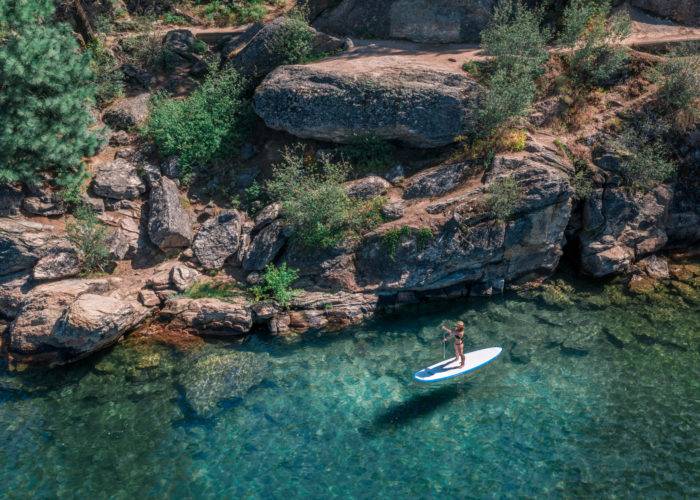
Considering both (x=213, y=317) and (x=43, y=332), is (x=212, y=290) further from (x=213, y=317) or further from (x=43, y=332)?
(x=43, y=332)

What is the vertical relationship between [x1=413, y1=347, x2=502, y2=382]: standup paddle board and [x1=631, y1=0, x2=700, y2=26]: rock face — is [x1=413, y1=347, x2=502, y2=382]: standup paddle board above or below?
below

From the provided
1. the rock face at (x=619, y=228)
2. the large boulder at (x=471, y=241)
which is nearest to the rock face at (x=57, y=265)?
the large boulder at (x=471, y=241)

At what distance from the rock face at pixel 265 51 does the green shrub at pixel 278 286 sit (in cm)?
996

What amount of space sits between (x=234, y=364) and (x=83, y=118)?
11723 millimetres

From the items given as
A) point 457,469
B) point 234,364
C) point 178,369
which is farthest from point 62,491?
point 457,469

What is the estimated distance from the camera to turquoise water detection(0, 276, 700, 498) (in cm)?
1335

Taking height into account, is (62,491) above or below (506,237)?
below

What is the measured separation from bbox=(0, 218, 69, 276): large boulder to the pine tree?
1760 millimetres

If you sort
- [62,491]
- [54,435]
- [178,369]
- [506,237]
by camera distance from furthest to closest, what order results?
[506,237] < [178,369] < [54,435] < [62,491]

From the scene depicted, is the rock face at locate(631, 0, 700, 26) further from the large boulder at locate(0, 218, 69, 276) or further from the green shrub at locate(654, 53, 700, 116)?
the large boulder at locate(0, 218, 69, 276)

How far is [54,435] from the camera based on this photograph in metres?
15.0

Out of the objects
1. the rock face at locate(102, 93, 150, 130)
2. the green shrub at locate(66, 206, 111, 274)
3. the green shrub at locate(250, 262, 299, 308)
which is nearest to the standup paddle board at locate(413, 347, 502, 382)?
the green shrub at locate(250, 262, 299, 308)

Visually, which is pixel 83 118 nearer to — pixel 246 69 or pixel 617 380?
pixel 246 69

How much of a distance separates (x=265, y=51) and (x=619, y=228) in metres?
16.6
